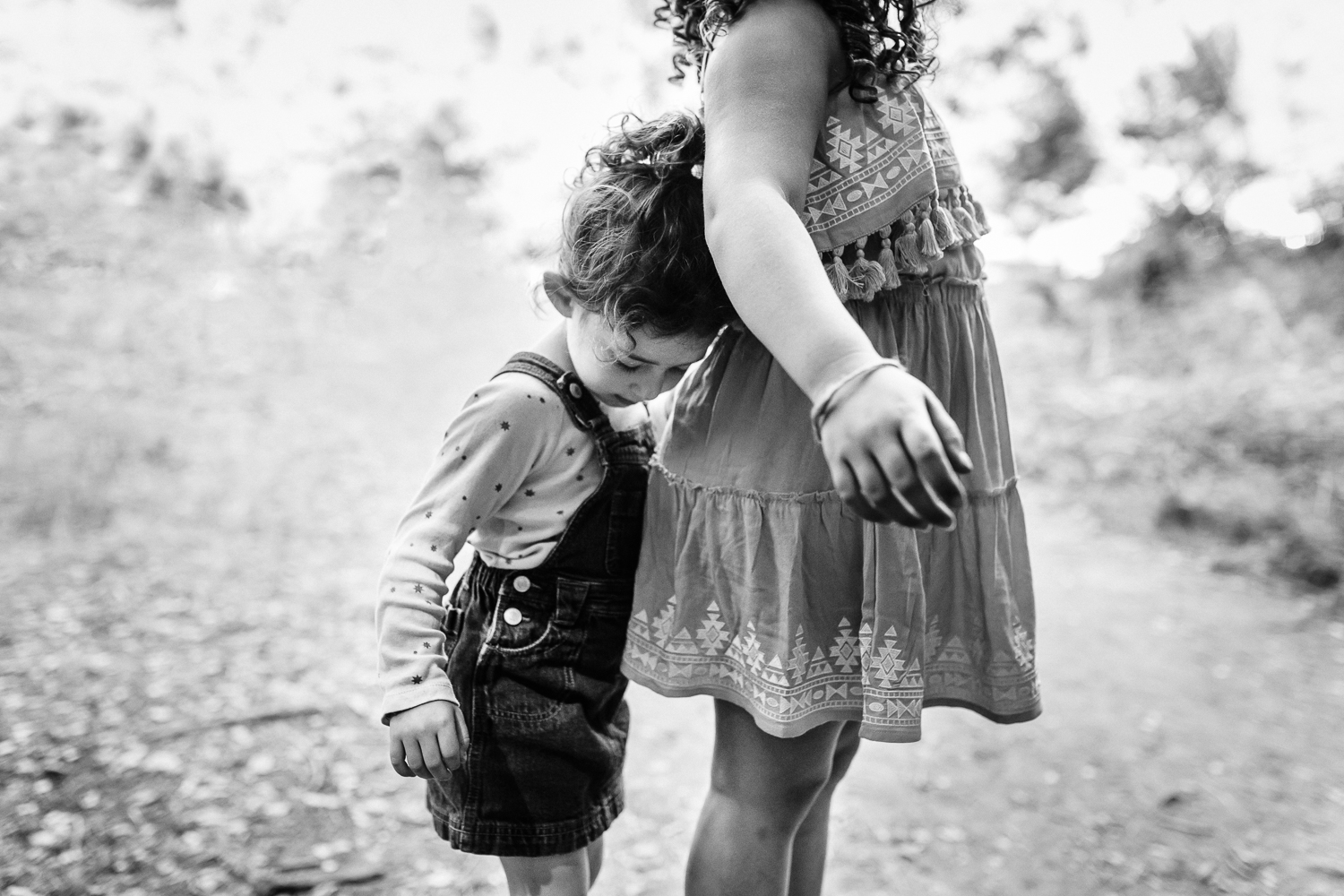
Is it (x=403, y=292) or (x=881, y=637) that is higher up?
(x=403, y=292)

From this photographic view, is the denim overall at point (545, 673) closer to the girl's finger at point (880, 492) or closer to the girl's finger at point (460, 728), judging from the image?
the girl's finger at point (460, 728)

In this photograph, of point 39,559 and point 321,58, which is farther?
point 321,58

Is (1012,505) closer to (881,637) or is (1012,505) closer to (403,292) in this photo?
(881,637)

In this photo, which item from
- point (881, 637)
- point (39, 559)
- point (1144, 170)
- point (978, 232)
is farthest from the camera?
point (1144, 170)

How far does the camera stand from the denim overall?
112 cm

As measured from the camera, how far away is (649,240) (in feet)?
3.51

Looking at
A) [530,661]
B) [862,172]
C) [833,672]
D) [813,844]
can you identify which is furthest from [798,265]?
[813,844]

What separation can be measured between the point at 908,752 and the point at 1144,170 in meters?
6.31

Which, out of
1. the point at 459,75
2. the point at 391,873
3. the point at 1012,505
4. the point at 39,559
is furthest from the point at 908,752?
the point at 459,75

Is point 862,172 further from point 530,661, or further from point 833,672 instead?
point 530,661

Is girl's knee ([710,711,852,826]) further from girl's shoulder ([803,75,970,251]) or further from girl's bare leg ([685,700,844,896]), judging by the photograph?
girl's shoulder ([803,75,970,251])

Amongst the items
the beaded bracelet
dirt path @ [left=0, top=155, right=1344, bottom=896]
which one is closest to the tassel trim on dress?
the beaded bracelet

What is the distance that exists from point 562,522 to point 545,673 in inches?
7.4

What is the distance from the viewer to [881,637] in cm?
99
